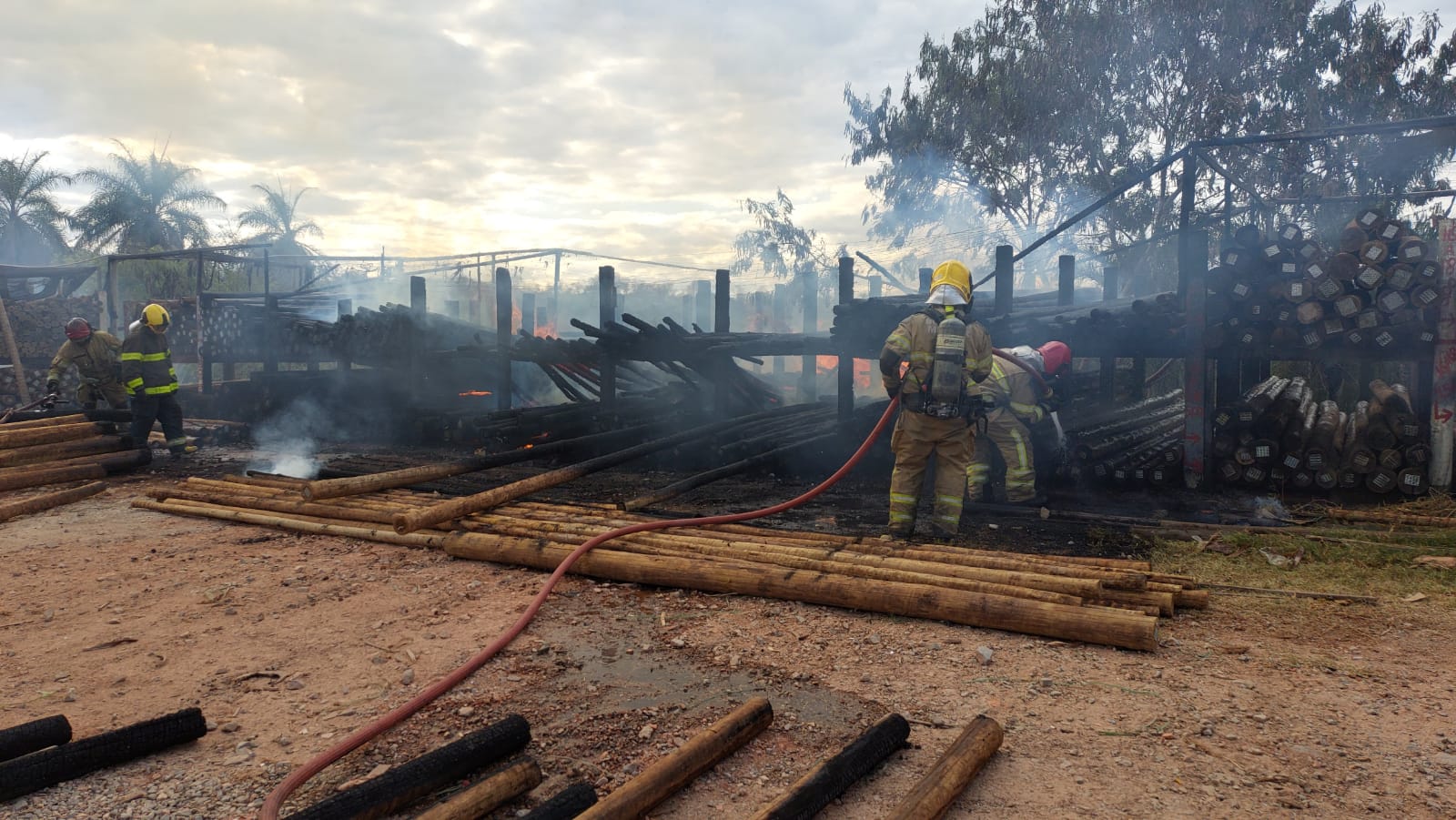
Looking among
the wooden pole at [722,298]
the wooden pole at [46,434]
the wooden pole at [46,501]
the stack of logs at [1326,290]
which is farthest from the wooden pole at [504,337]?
the stack of logs at [1326,290]

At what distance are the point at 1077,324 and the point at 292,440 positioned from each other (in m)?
12.3

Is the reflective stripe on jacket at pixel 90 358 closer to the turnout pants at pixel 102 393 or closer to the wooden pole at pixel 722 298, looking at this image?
the turnout pants at pixel 102 393

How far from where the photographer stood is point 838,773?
103 inches

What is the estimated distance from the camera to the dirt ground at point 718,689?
271 cm

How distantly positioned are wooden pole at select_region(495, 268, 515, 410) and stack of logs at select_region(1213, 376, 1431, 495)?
10.2 m

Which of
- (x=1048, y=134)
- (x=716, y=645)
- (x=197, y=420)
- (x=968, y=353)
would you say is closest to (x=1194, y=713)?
(x=716, y=645)

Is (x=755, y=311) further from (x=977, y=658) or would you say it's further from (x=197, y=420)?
(x=977, y=658)

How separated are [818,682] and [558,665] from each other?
1222 millimetres

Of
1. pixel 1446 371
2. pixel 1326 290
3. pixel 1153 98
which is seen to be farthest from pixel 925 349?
pixel 1153 98

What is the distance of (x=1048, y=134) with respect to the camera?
807 inches

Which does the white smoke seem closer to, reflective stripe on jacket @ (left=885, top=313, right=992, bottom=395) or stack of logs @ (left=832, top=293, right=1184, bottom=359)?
stack of logs @ (left=832, top=293, right=1184, bottom=359)

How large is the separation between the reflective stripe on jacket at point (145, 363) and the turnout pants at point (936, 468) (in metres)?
9.52

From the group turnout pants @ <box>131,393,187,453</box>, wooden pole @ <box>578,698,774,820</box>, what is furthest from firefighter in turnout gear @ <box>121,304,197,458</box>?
wooden pole @ <box>578,698,774,820</box>

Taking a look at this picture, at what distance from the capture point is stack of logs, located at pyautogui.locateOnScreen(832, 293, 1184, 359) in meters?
8.31
